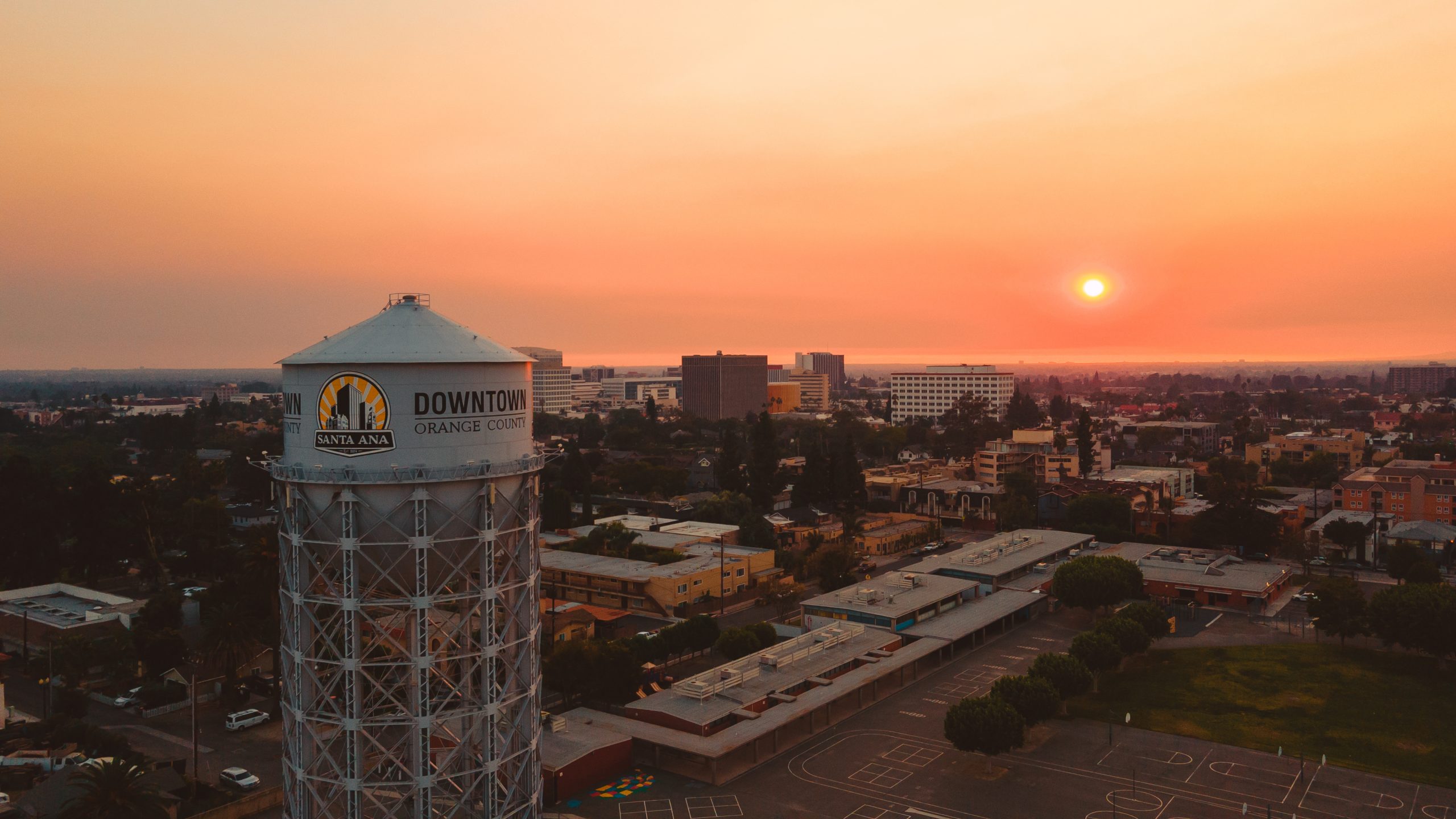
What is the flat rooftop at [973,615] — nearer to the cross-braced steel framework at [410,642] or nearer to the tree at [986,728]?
the tree at [986,728]

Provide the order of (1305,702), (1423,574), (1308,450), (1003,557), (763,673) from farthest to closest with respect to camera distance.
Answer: (1308,450), (1003,557), (1423,574), (1305,702), (763,673)

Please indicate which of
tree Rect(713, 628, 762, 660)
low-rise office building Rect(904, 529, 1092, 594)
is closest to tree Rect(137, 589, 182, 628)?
tree Rect(713, 628, 762, 660)

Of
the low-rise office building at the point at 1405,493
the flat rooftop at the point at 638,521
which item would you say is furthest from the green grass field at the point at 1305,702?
the flat rooftop at the point at 638,521

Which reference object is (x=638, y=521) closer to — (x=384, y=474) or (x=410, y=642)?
(x=410, y=642)

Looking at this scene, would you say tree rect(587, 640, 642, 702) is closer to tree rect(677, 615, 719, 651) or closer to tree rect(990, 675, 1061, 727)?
tree rect(677, 615, 719, 651)

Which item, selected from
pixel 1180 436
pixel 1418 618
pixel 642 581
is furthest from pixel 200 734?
pixel 1180 436

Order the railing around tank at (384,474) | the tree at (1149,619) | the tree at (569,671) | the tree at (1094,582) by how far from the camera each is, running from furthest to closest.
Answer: the tree at (1094,582) → the tree at (1149,619) → the tree at (569,671) → the railing around tank at (384,474)
